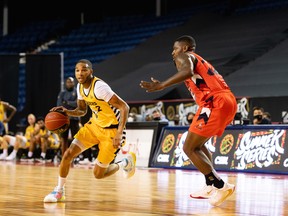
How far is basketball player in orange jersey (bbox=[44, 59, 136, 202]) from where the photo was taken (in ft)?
23.1

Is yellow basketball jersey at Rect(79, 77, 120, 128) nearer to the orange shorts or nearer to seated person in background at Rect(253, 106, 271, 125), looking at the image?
the orange shorts

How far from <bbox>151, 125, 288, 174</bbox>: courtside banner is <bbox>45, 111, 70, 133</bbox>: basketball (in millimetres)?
5472

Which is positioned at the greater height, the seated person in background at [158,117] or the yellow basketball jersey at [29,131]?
the seated person in background at [158,117]

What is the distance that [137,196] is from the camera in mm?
7691

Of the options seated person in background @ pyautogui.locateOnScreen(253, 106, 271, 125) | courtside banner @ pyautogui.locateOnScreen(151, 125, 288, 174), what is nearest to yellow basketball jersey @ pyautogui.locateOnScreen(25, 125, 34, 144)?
courtside banner @ pyautogui.locateOnScreen(151, 125, 288, 174)

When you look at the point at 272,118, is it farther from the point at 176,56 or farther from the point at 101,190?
the point at 176,56

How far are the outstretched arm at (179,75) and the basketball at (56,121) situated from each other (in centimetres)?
141

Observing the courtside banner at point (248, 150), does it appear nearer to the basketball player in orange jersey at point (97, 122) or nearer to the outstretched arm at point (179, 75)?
the basketball player in orange jersey at point (97, 122)

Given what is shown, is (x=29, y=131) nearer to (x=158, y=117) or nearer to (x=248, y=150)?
(x=158, y=117)

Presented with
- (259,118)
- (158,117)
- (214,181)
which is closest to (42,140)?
(158,117)

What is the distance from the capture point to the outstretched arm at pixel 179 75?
6.09 metres

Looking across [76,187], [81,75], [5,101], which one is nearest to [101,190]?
[76,187]

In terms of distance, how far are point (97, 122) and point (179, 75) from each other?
55.7 inches

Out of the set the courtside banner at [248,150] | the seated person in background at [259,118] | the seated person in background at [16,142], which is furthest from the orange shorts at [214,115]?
the seated person in background at [16,142]
